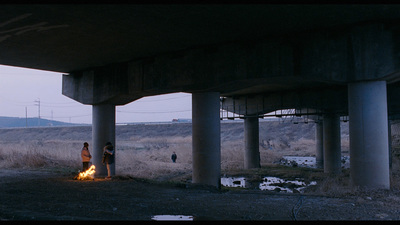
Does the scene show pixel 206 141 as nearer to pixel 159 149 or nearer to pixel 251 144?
pixel 251 144

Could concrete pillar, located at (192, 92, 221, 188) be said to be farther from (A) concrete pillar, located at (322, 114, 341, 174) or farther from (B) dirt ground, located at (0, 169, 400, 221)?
(A) concrete pillar, located at (322, 114, 341, 174)

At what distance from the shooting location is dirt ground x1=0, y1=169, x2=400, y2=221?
28.0 feet

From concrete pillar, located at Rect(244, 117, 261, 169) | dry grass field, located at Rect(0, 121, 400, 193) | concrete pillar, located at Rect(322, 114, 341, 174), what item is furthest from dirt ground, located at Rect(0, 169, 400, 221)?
concrete pillar, located at Rect(244, 117, 261, 169)

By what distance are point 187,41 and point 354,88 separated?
6.50 m

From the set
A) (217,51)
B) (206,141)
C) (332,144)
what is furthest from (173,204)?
(332,144)

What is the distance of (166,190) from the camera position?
543 inches

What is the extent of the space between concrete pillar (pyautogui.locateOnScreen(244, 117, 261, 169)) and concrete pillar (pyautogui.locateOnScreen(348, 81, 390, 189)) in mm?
18479

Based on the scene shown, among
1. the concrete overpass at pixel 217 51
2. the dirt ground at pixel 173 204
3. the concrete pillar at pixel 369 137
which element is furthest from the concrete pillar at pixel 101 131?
the concrete pillar at pixel 369 137

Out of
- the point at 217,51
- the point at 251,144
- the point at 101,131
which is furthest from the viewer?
the point at 251,144

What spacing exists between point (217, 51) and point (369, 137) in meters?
6.69

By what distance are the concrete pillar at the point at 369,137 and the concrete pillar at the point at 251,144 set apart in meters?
18.5

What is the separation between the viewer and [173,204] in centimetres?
1041
